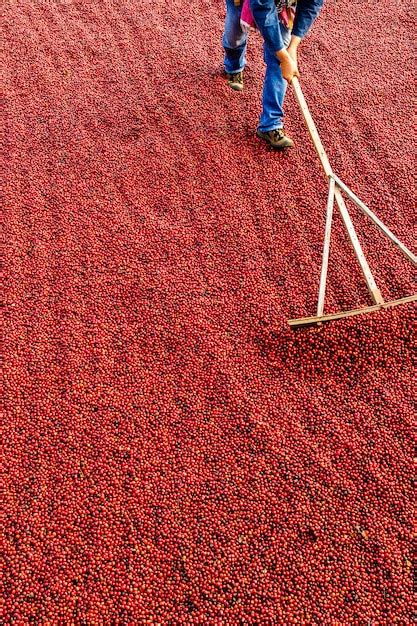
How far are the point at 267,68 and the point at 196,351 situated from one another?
136 cm

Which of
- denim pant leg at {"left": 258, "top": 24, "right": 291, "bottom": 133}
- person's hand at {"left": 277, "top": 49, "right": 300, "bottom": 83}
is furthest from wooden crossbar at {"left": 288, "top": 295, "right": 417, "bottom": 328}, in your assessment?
denim pant leg at {"left": 258, "top": 24, "right": 291, "bottom": 133}

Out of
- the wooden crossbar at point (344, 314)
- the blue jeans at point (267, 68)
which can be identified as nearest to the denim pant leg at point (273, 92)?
the blue jeans at point (267, 68)

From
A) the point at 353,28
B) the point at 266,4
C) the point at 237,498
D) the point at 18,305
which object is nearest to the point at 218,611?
the point at 237,498

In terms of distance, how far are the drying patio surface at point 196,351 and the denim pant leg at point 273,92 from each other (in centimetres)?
13

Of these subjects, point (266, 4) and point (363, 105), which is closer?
point (266, 4)

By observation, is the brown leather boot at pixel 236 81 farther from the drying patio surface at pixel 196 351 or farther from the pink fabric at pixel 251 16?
the pink fabric at pixel 251 16

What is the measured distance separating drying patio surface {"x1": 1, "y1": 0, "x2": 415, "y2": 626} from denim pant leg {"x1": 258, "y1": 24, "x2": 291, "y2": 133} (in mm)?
133

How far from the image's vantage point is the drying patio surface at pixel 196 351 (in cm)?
147

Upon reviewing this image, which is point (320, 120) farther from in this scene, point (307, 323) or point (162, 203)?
point (307, 323)

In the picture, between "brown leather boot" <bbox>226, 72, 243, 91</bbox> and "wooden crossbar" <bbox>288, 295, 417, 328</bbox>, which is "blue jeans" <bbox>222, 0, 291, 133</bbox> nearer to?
"brown leather boot" <bbox>226, 72, 243, 91</bbox>

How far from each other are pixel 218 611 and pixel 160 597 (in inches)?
6.3

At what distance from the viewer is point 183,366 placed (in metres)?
1.87

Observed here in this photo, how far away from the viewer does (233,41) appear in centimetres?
261

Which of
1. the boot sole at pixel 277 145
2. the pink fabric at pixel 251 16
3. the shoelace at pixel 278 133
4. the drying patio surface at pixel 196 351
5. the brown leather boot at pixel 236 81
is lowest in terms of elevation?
the drying patio surface at pixel 196 351
